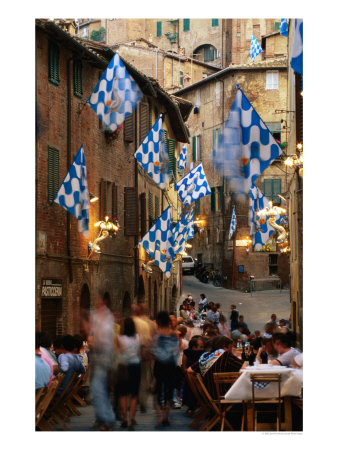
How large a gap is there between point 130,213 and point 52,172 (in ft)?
24.3

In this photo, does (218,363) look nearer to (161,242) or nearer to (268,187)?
(161,242)

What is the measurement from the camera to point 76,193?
572 inches

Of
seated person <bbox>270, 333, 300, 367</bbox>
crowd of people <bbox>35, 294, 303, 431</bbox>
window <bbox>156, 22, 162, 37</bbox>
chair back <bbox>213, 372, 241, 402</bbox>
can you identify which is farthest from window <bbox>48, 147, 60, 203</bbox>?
window <bbox>156, 22, 162, 37</bbox>

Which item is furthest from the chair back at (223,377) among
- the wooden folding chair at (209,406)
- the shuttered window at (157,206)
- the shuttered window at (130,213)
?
the shuttered window at (157,206)

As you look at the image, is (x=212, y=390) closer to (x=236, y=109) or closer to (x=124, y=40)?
(x=236, y=109)

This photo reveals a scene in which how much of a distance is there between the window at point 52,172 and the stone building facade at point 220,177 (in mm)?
30433

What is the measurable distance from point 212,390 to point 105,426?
1.64 meters

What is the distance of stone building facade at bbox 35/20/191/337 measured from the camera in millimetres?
18391

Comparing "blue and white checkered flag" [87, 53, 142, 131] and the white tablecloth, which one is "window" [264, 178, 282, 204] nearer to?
"blue and white checkered flag" [87, 53, 142, 131]

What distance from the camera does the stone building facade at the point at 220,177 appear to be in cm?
4994

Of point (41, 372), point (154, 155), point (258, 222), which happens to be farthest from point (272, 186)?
point (41, 372)

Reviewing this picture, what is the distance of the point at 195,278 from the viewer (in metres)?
54.0

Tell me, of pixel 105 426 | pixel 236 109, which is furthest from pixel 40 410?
pixel 236 109

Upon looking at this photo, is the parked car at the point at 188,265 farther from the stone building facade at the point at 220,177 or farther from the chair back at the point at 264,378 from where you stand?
the chair back at the point at 264,378
